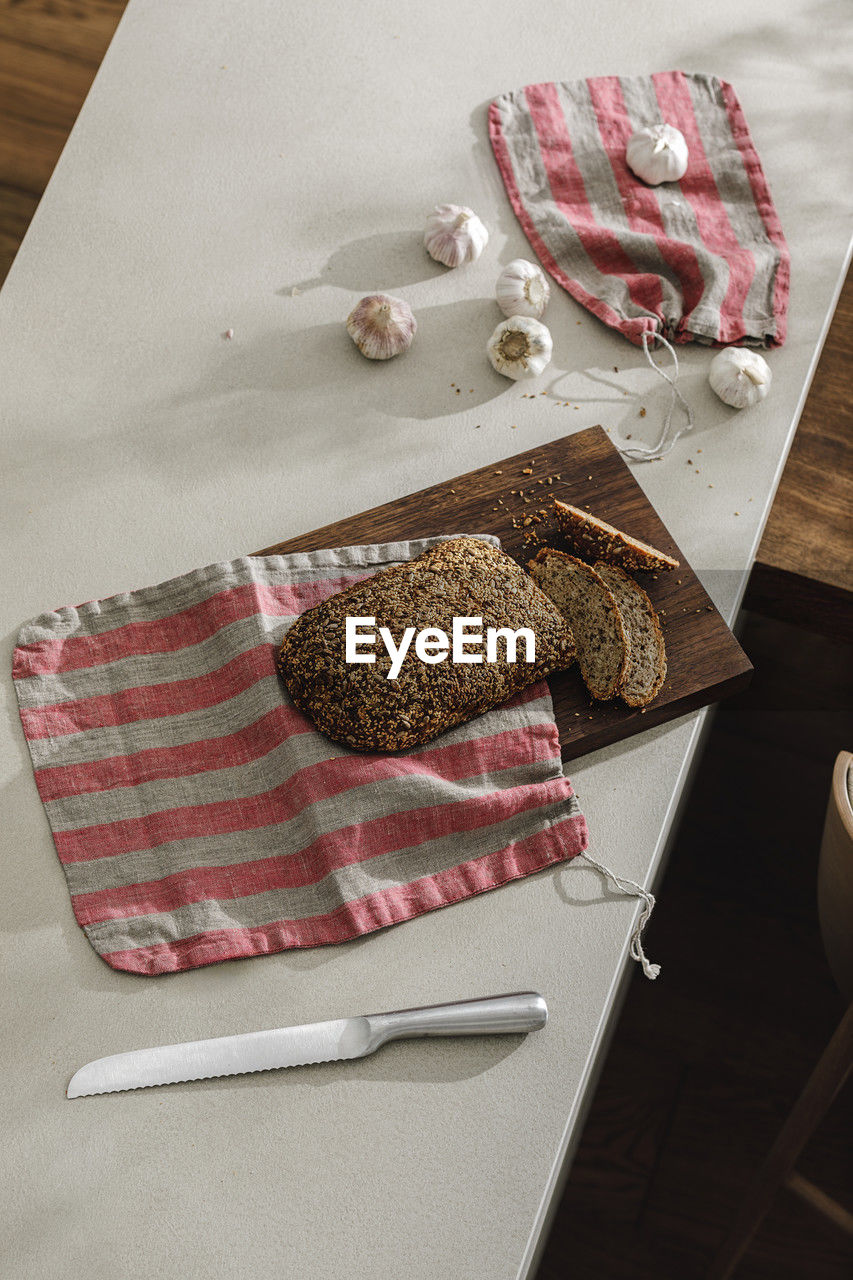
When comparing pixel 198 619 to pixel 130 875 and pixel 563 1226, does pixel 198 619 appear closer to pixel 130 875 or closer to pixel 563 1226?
pixel 130 875

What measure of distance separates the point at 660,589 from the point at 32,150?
1.60 meters

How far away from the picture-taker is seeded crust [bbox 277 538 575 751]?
94cm

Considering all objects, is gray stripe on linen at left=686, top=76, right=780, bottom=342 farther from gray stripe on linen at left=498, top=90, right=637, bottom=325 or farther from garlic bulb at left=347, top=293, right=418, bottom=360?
garlic bulb at left=347, top=293, right=418, bottom=360

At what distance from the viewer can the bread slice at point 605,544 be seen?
107cm

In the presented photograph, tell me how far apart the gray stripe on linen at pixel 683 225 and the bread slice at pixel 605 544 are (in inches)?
13.7

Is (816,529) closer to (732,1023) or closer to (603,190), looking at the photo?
(603,190)

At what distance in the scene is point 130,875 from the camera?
93 cm

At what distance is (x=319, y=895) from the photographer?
3.07 ft

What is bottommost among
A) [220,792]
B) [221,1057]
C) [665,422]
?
[221,1057]

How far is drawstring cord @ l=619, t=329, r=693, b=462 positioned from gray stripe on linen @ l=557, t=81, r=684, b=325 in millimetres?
46

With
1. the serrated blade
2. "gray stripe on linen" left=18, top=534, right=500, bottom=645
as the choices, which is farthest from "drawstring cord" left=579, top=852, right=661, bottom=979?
"gray stripe on linen" left=18, top=534, right=500, bottom=645

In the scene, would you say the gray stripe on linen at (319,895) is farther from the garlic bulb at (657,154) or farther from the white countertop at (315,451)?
the garlic bulb at (657,154)

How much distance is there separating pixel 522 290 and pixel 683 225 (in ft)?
0.86

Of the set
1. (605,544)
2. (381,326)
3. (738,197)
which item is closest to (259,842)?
(605,544)
